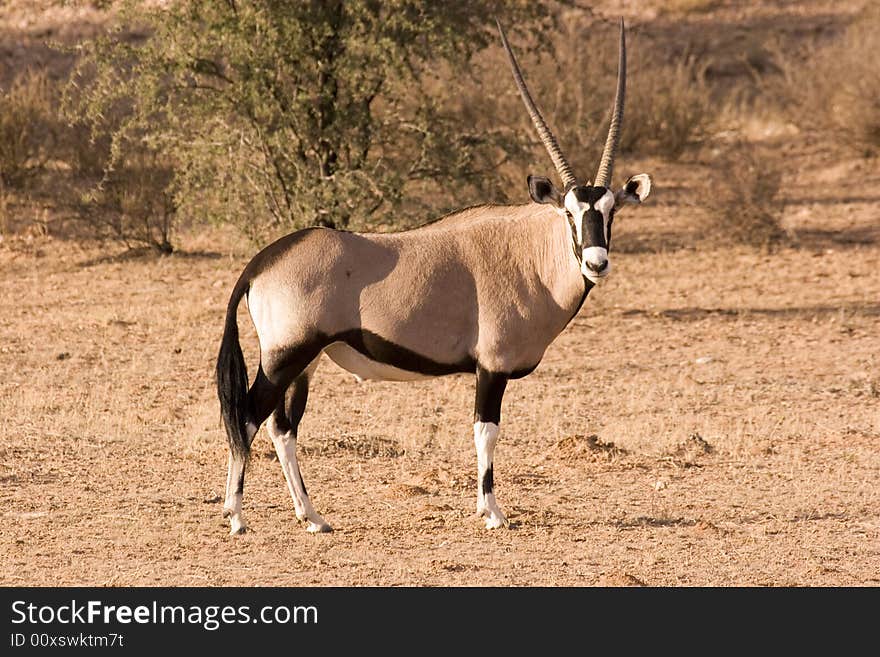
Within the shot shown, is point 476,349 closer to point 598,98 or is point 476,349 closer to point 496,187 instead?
point 496,187

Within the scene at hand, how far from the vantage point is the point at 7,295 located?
1527 centimetres

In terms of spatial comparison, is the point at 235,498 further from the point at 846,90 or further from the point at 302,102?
the point at 846,90

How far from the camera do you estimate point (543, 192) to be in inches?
295

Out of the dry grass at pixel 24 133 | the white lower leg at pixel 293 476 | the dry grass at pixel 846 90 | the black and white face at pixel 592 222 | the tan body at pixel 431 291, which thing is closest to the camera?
the black and white face at pixel 592 222

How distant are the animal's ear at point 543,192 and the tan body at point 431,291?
8.9 inches

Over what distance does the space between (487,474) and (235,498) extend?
49.6 inches

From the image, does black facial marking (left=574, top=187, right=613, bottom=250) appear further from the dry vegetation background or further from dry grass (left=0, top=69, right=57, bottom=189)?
dry grass (left=0, top=69, right=57, bottom=189)

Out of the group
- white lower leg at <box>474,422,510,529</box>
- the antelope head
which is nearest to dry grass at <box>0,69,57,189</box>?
white lower leg at <box>474,422,510,529</box>

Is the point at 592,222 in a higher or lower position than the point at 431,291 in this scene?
higher

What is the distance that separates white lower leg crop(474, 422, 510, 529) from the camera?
771 cm

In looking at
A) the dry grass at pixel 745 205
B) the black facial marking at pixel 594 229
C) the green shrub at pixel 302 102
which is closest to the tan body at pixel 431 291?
the black facial marking at pixel 594 229

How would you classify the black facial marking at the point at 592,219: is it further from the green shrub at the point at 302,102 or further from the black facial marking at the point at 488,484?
the green shrub at the point at 302,102

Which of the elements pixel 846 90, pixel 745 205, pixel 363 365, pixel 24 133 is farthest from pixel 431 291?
pixel 846 90

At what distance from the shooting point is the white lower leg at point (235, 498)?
757 centimetres
